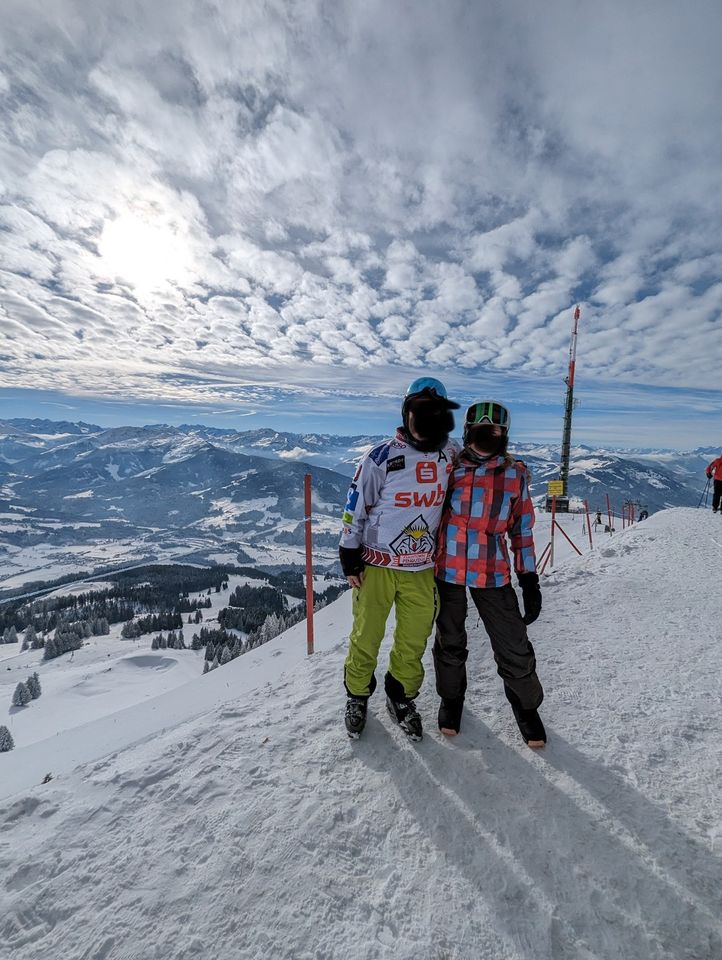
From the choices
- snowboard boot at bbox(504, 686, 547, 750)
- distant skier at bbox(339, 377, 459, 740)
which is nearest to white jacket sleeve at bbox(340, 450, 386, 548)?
distant skier at bbox(339, 377, 459, 740)

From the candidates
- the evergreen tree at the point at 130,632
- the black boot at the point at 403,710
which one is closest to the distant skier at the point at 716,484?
the black boot at the point at 403,710

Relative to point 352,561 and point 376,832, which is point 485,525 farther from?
point 376,832

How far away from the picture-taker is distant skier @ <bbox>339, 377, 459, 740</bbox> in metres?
3.70

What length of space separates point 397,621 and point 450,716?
976 mm

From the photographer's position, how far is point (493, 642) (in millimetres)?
3605

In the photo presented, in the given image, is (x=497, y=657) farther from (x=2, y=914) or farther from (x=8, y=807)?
(x=8, y=807)

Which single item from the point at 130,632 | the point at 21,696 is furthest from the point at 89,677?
the point at 130,632

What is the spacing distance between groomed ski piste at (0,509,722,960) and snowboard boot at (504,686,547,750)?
0.34 feet

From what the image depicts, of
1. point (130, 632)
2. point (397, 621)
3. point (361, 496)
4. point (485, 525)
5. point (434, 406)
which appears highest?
point (434, 406)

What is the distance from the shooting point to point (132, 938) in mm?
2094

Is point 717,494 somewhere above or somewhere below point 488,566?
below

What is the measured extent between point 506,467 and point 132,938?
13.1 ft

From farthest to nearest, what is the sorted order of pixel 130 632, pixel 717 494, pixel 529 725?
pixel 130 632 → pixel 717 494 → pixel 529 725

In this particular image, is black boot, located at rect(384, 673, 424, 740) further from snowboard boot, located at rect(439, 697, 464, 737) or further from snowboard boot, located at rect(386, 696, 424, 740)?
snowboard boot, located at rect(439, 697, 464, 737)
